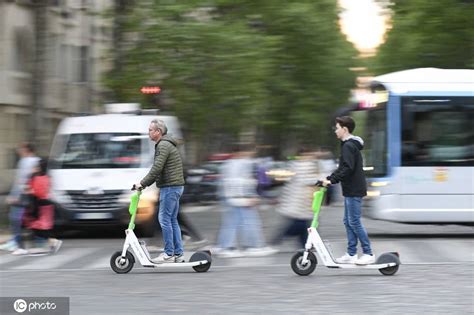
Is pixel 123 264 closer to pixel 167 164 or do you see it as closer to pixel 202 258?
pixel 202 258

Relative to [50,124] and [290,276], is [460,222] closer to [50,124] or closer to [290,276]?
[290,276]

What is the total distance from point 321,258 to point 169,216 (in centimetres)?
196

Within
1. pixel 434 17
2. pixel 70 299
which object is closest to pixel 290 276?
pixel 70 299

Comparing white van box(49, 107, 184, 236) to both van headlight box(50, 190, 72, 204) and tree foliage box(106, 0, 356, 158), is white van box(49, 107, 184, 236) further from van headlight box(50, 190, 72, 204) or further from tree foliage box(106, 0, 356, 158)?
tree foliage box(106, 0, 356, 158)

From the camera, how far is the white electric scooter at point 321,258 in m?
11.8

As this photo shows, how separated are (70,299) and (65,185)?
8.01m

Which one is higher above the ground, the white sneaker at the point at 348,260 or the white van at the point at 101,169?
the white van at the point at 101,169

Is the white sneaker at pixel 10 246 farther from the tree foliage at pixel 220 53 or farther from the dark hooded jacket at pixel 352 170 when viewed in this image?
the tree foliage at pixel 220 53

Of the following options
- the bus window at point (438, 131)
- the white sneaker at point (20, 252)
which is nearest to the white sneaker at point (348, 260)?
the white sneaker at point (20, 252)

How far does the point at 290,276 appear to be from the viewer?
39.3 ft

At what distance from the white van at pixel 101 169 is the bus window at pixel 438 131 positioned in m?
4.06

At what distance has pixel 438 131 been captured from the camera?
1800cm

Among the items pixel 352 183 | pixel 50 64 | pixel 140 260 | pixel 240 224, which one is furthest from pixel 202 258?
pixel 50 64

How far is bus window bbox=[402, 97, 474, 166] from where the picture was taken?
17.8 metres
